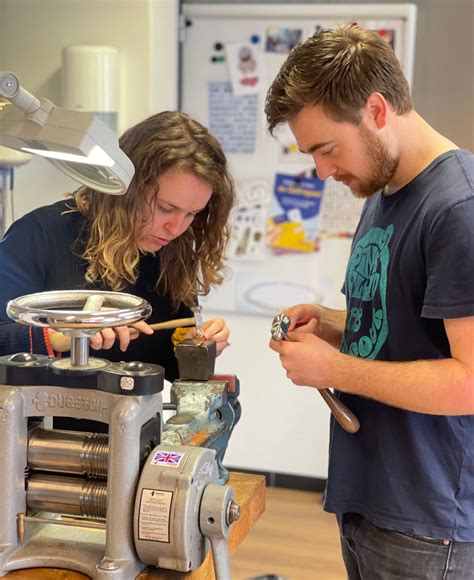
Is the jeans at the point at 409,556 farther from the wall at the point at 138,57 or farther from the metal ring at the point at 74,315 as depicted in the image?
the wall at the point at 138,57

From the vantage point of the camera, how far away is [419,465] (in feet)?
5.00

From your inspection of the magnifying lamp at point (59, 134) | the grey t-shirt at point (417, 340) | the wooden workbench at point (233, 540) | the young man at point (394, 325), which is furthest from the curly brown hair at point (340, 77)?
the wooden workbench at point (233, 540)

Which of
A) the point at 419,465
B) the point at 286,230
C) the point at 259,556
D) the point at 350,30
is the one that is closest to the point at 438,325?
the point at 419,465

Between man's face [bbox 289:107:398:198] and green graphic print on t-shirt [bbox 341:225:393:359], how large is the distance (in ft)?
Result: 0.31

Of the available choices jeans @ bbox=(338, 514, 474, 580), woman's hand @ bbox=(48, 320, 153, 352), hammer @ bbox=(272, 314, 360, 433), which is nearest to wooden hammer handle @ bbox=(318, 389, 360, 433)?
hammer @ bbox=(272, 314, 360, 433)

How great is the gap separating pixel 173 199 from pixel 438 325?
24.9 inches

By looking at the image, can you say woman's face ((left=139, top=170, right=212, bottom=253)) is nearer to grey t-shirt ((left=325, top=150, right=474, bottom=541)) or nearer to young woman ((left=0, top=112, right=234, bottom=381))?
young woman ((left=0, top=112, right=234, bottom=381))

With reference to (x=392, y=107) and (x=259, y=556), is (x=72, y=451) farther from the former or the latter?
(x=259, y=556)

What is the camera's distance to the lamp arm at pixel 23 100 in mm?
1051

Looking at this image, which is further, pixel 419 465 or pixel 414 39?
pixel 414 39

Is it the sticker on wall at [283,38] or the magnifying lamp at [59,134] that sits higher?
the sticker on wall at [283,38]

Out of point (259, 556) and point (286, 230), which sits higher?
point (286, 230)

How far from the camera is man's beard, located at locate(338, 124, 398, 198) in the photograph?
157 cm

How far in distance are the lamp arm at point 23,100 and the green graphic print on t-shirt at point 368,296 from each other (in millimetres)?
701
